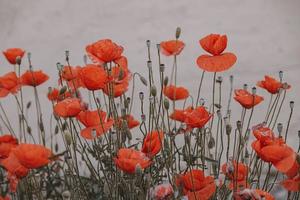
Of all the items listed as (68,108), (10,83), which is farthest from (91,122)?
(10,83)

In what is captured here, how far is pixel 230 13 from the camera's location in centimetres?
190

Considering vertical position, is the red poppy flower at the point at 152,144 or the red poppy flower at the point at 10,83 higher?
the red poppy flower at the point at 10,83

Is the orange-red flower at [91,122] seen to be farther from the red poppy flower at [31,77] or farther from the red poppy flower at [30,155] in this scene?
the red poppy flower at [31,77]

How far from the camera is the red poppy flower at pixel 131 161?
35.0 inches

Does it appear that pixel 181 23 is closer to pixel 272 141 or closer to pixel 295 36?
pixel 295 36

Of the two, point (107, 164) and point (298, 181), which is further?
point (107, 164)

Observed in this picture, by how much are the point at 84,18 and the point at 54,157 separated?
1071mm

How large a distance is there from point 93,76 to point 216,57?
0.21 metres

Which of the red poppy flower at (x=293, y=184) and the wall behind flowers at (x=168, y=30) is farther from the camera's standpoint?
→ the wall behind flowers at (x=168, y=30)

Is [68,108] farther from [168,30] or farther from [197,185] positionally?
[168,30]

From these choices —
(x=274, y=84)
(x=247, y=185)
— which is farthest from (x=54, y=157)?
(x=274, y=84)

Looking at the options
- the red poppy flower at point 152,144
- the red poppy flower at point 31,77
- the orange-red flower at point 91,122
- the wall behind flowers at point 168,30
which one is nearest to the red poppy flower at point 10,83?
the red poppy flower at point 31,77

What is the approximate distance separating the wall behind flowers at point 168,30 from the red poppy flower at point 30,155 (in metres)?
1.02

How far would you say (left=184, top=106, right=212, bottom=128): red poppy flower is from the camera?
953mm
